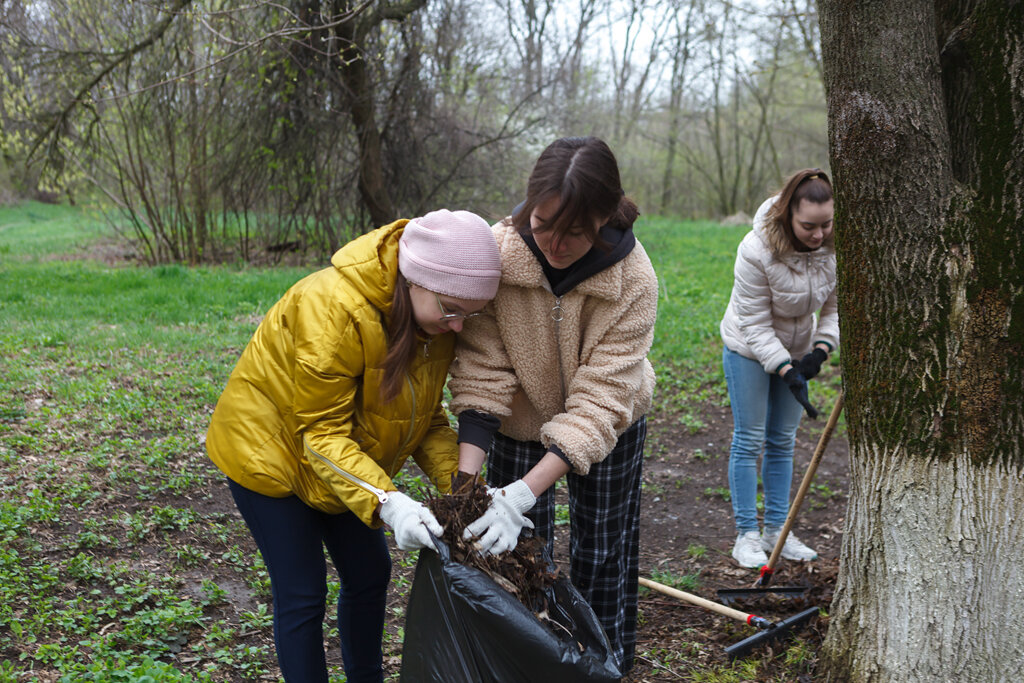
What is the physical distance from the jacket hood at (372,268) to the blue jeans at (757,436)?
208cm

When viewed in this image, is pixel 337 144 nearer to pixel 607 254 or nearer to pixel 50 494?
pixel 50 494

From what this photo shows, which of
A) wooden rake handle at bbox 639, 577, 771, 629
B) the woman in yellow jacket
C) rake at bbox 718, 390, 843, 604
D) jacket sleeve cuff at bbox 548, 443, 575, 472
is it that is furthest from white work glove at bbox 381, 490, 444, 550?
rake at bbox 718, 390, 843, 604

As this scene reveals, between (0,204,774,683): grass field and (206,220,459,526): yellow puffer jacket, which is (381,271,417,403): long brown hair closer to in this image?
(206,220,459,526): yellow puffer jacket

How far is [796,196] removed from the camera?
3.20m

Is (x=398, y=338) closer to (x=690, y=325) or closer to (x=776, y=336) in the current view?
(x=776, y=336)

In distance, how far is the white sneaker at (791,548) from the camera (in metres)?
3.59

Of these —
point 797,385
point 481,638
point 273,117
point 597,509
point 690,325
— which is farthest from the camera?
point 273,117

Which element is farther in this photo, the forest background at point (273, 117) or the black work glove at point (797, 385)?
the forest background at point (273, 117)

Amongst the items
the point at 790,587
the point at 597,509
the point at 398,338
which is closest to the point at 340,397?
the point at 398,338

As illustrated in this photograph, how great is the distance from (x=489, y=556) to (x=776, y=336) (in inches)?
81.7

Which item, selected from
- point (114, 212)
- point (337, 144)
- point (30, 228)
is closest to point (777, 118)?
point (337, 144)

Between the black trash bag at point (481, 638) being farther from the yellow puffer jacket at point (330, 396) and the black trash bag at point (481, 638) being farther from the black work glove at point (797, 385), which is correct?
the black work glove at point (797, 385)

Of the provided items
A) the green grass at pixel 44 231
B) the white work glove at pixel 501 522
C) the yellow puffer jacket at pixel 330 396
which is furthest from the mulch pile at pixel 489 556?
the green grass at pixel 44 231

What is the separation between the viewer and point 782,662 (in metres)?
2.73
